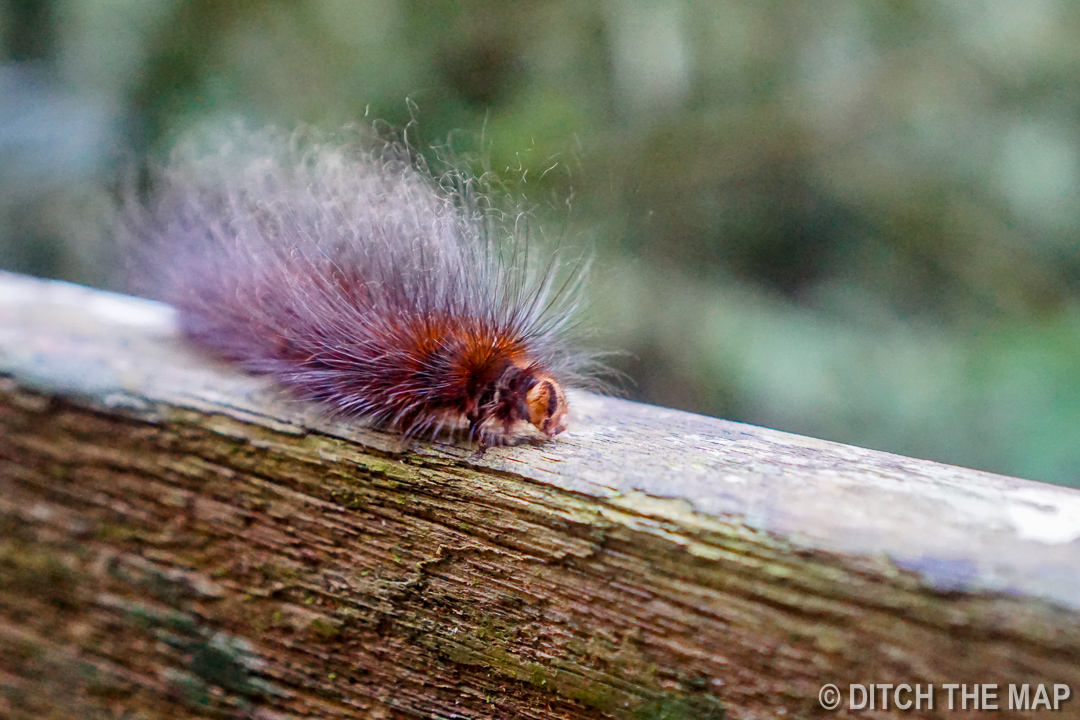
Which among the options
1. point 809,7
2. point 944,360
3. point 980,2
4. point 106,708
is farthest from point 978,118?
point 106,708

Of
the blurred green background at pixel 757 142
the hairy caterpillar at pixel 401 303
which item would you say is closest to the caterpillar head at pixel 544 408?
the hairy caterpillar at pixel 401 303

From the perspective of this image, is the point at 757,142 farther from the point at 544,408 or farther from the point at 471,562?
the point at 471,562

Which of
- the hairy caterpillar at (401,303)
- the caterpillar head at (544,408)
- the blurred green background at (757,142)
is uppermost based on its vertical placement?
the blurred green background at (757,142)

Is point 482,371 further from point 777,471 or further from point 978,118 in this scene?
point 978,118

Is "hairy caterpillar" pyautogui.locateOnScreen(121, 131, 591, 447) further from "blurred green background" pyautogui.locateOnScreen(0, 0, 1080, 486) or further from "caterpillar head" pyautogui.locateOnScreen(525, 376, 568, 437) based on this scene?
"blurred green background" pyautogui.locateOnScreen(0, 0, 1080, 486)

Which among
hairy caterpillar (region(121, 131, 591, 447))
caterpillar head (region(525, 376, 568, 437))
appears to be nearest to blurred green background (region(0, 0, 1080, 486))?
hairy caterpillar (region(121, 131, 591, 447))

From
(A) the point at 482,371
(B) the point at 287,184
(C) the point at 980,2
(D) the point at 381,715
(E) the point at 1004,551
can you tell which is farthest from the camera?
(C) the point at 980,2

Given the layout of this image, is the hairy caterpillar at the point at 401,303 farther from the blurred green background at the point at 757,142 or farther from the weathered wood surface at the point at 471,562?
the blurred green background at the point at 757,142
